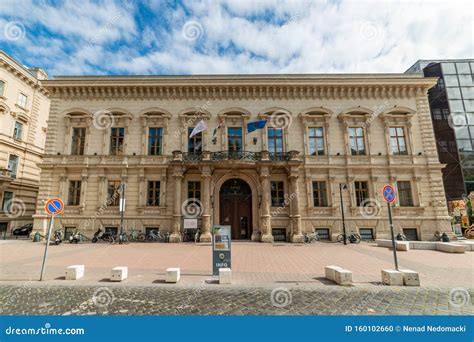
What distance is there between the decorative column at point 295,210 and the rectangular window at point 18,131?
2977cm

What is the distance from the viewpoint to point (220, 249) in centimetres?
850

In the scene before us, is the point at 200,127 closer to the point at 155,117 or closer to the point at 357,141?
the point at 155,117

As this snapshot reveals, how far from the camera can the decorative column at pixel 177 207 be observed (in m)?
18.5

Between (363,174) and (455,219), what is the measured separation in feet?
47.5

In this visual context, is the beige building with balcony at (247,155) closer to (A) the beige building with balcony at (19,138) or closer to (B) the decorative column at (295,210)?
(B) the decorative column at (295,210)

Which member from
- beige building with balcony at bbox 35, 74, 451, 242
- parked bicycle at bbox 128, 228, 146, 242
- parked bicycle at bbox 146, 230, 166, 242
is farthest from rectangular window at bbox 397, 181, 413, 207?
parked bicycle at bbox 128, 228, 146, 242

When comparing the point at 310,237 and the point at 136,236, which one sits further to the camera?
the point at 136,236

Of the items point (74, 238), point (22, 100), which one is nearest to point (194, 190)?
point (74, 238)

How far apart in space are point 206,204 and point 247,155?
561 centimetres

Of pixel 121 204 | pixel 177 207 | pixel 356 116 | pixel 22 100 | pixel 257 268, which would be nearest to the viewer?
pixel 257 268

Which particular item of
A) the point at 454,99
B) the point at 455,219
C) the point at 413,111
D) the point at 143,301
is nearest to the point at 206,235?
the point at 143,301

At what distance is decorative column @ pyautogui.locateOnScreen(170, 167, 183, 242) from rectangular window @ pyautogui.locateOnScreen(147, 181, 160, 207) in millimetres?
2175

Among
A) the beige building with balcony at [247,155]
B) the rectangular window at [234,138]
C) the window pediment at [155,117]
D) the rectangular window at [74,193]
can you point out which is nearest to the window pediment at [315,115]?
the beige building with balcony at [247,155]

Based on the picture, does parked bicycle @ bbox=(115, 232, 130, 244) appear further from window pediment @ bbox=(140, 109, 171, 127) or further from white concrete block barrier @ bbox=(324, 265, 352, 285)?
white concrete block barrier @ bbox=(324, 265, 352, 285)
